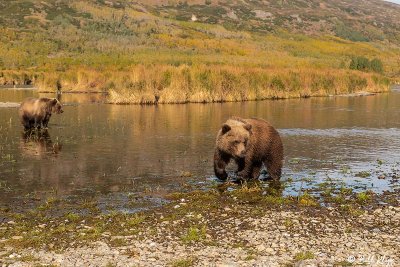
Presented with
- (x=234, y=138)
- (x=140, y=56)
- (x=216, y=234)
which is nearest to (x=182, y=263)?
(x=216, y=234)

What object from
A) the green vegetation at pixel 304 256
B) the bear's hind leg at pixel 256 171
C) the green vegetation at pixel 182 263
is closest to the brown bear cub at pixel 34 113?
the bear's hind leg at pixel 256 171

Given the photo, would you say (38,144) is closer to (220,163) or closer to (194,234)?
(220,163)

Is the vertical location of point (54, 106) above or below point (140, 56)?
below

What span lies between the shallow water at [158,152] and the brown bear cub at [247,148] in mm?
620

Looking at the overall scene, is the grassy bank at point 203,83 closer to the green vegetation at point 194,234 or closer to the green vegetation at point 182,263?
the green vegetation at point 194,234

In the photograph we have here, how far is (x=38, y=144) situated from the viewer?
1844cm

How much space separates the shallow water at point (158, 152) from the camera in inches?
488

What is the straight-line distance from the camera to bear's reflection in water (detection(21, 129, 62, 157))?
16.7m

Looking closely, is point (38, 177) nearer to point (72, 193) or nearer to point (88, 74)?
point (72, 193)

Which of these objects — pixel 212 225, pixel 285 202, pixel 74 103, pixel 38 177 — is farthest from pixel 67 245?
pixel 74 103

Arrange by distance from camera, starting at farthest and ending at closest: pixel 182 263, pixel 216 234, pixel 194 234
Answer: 1. pixel 216 234
2. pixel 194 234
3. pixel 182 263

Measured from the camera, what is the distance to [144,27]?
118250 millimetres

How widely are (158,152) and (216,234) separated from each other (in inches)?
336

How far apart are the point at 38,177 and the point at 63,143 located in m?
5.79
